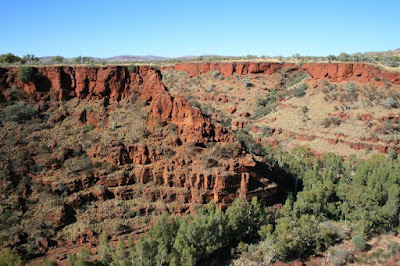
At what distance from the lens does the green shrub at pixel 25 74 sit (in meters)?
29.8

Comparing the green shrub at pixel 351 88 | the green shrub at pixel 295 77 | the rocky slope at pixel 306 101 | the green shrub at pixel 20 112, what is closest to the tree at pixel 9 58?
the green shrub at pixel 20 112

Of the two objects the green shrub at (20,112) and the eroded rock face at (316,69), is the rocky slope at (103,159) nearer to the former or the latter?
the green shrub at (20,112)

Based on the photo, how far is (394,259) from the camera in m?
24.9

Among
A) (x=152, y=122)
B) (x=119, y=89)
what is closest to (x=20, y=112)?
(x=119, y=89)

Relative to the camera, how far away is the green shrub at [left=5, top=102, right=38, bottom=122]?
2869cm

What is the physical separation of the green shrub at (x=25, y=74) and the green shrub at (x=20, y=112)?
7.11 ft

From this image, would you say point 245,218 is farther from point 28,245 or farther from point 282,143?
point 282,143

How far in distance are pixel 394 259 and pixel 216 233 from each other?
12994 millimetres

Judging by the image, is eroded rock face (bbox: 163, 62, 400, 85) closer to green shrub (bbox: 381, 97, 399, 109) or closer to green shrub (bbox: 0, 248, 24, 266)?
green shrub (bbox: 381, 97, 399, 109)

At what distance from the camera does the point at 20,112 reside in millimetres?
28969

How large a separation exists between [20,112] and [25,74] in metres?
3.38

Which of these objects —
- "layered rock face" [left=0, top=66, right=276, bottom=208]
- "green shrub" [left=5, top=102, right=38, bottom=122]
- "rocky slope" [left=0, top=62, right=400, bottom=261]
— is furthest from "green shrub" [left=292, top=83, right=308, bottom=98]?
"green shrub" [left=5, top=102, right=38, bottom=122]

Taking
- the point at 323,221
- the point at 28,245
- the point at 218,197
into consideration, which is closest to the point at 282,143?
the point at 323,221

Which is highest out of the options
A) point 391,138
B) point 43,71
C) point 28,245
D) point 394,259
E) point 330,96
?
point 43,71
